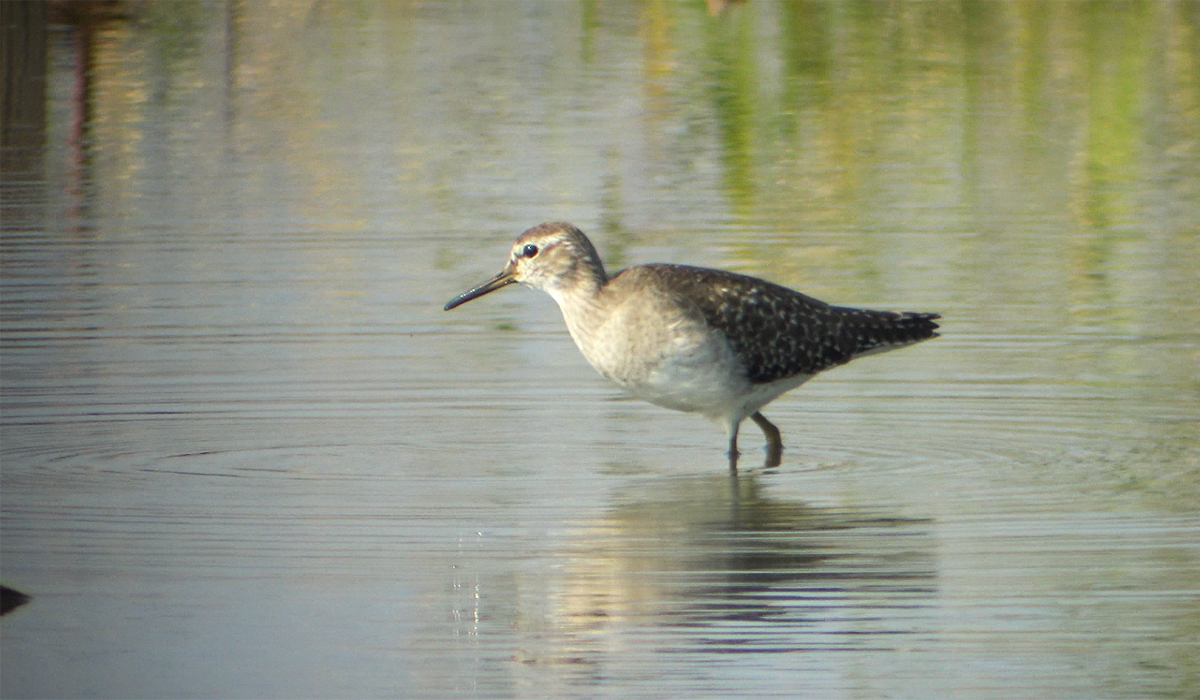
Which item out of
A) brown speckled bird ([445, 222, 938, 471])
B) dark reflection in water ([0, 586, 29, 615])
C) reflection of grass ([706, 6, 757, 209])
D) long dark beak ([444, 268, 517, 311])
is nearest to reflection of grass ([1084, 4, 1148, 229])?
reflection of grass ([706, 6, 757, 209])

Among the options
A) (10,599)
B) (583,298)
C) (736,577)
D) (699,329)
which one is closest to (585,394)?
(583,298)

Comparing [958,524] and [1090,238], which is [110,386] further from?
[1090,238]

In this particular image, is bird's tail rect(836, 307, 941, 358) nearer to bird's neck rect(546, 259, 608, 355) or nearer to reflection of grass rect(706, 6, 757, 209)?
bird's neck rect(546, 259, 608, 355)

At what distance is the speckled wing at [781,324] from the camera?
367 inches

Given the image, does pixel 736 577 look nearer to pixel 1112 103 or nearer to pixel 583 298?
pixel 583 298

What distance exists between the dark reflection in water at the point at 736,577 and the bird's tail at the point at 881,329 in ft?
4.64

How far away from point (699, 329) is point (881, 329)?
1.12 m

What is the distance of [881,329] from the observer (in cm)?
978

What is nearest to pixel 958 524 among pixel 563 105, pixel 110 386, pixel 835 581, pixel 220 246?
pixel 835 581

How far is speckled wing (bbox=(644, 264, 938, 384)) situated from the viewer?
9312 millimetres

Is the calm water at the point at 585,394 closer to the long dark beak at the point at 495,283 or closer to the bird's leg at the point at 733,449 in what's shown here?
the bird's leg at the point at 733,449

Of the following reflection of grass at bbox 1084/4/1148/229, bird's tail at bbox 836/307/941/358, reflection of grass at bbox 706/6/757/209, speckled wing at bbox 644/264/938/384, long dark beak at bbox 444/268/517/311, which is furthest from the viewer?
reflection of grass at bbox 706/6/757/209

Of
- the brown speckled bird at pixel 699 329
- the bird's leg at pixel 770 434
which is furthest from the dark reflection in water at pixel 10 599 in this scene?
the bird's leg at pixel 770 434

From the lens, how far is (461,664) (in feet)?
20.6
